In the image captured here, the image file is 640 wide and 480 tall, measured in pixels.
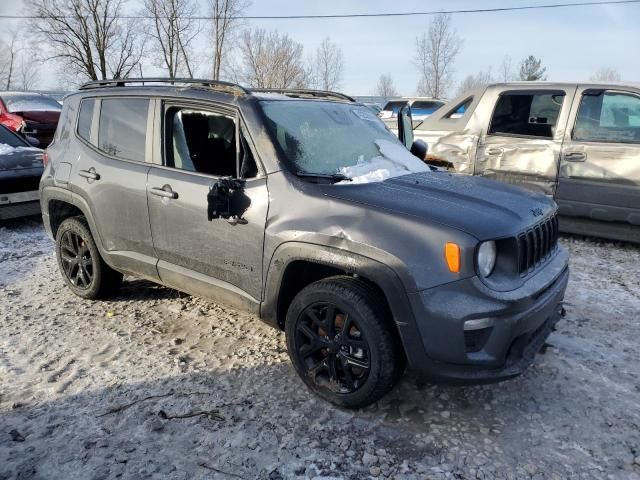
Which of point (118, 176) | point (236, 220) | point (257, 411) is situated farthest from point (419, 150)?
point (257, 411)

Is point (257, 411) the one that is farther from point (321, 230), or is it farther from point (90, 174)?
point (90, 174)

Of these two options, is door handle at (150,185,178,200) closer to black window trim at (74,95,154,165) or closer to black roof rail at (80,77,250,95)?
black window trim at (74,95,154,165)

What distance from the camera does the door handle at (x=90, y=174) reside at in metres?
4.11

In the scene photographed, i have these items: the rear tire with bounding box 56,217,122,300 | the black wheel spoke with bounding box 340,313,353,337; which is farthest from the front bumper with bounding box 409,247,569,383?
the rear tire with bounding box 56,217,122,300

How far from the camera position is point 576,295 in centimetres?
471

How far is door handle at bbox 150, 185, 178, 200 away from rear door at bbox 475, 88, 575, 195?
4.31 meters

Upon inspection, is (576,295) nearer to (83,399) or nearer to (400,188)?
(400,188)

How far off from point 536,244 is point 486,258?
1.61 ft

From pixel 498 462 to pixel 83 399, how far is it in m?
2.33

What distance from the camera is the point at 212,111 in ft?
11.6

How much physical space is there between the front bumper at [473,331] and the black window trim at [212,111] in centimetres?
133

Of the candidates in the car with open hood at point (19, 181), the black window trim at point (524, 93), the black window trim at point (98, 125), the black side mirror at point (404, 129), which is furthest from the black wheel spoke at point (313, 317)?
the car with open hood at point (19, 181)

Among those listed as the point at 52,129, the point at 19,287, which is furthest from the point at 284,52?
the point at 19,287

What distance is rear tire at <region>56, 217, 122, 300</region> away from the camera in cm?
445
